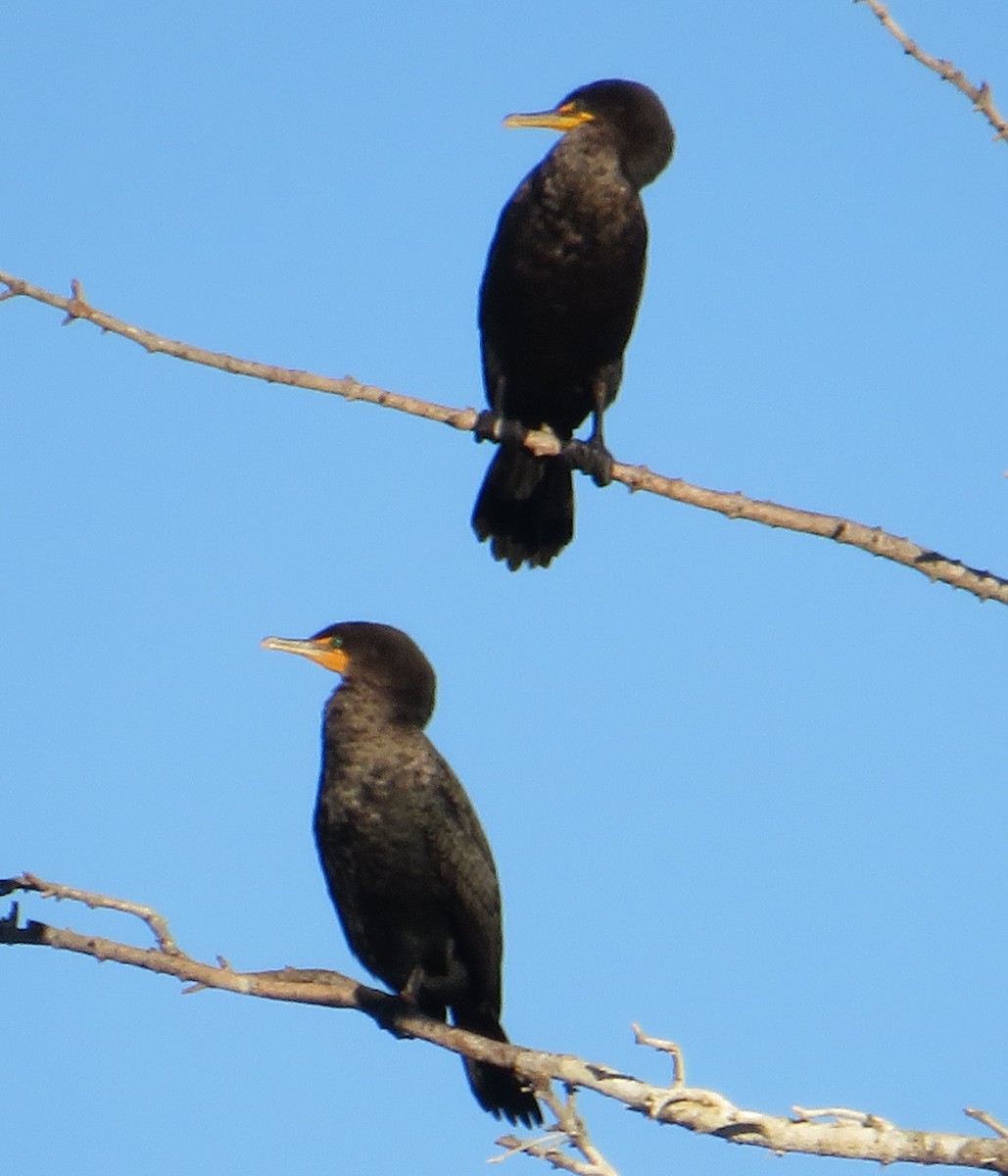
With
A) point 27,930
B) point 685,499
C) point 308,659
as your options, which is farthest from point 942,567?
point 308,659

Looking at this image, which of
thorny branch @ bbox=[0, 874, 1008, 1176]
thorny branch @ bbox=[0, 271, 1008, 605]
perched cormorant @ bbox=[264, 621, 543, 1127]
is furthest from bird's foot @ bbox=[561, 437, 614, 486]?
thorny branch @ bbox=[0, 874, 1008, 1176]

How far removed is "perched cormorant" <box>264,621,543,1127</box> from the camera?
5402 millimetres

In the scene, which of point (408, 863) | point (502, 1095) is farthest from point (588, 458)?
point (502, 1095)

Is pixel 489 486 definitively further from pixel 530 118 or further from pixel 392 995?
pixel 392 995

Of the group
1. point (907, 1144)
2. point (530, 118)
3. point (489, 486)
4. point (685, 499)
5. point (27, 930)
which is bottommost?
point (907, 1144)

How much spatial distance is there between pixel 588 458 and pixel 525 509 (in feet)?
2.33

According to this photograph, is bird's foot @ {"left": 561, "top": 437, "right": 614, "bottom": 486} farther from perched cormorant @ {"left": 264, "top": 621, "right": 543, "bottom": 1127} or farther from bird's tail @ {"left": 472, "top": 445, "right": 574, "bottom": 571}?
perched cormorant @ {"left": 264, "top": 621, "right": 543, "bottom": 1127}

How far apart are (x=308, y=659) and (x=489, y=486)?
47.8 inches

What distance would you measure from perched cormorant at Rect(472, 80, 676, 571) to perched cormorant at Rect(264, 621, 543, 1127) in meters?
1.11

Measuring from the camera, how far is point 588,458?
6.17 metres

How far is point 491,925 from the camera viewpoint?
5.55 metres

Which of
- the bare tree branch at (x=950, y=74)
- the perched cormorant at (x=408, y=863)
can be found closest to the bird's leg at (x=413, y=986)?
the perched cormorant at (x=408, y=863)

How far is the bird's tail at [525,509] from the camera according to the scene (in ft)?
22.3

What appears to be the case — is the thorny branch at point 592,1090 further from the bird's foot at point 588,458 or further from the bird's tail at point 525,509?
the bird's tail at point 525,509
